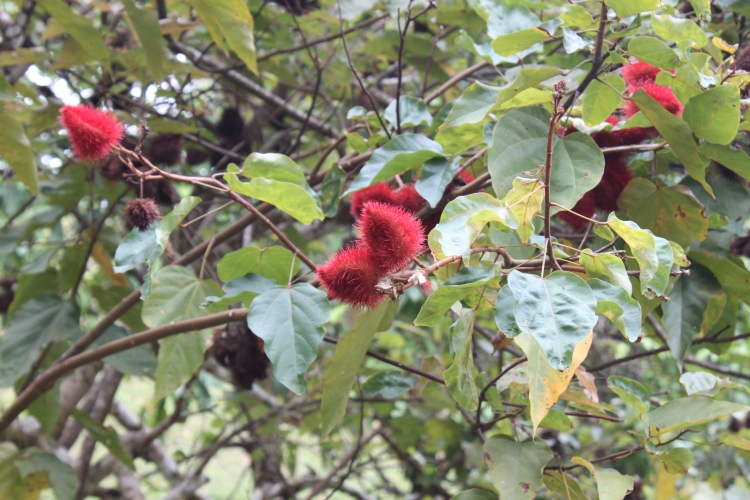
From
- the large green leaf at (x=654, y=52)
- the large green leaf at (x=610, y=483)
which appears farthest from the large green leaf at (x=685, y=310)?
the large green leaf at (x=654, y=52)

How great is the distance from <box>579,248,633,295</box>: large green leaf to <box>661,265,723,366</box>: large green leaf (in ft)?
1.35

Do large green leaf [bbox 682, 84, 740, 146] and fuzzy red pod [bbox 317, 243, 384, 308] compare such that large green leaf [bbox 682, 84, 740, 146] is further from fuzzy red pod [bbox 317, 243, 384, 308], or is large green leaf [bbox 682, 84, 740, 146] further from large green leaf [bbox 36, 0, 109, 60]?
large green leaf [bbox 36, 0, 109, 60]

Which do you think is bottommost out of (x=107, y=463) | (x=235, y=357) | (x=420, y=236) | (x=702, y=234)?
(x=107, y=463)

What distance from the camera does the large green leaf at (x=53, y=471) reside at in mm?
1456

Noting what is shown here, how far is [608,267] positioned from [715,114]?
346 mm

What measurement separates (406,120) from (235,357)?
690 millimetres

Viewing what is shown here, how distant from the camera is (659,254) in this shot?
2.37 ft

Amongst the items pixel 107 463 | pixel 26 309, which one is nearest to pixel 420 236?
pixel 26 309

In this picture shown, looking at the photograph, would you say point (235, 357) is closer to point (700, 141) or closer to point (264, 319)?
point (264, 319)

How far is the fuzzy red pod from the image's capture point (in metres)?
0.73

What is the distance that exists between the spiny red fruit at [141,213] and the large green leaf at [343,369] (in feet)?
1.17

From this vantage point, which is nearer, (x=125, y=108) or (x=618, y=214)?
(x=618, y=214)

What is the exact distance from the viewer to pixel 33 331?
1.44 m

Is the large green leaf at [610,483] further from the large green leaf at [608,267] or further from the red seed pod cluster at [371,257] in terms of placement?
the red seed pod cluster at [371,257]
